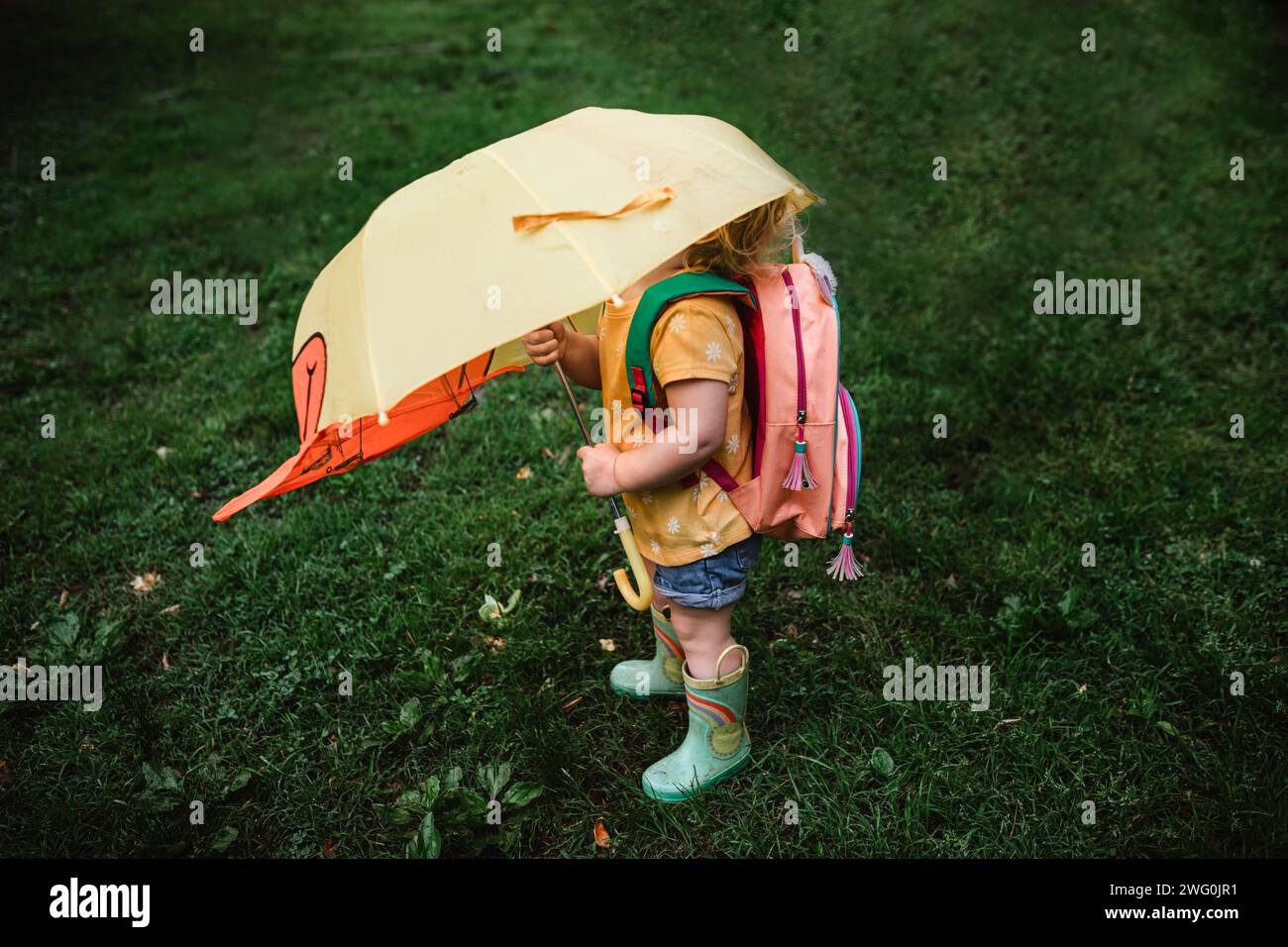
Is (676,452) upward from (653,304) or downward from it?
downward

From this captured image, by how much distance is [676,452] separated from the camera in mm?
2201

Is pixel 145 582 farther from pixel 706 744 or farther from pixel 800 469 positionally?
pixel 800 469

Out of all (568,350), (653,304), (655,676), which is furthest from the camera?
(655,676)

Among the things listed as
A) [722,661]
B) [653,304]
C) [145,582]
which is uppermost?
[653,304]

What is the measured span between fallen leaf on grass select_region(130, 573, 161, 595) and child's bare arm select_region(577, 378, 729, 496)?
2369 millimetres

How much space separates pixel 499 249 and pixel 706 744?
167 centimetres

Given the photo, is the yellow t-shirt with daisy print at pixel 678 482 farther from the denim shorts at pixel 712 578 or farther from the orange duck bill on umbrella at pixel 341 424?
the orange duck bill on umbrella at pixel 341 424

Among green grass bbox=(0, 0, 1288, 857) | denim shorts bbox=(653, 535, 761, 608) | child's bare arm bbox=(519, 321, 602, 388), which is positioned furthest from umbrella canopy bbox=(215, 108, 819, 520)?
green grass bbox=(0, 0, 1288, 857)

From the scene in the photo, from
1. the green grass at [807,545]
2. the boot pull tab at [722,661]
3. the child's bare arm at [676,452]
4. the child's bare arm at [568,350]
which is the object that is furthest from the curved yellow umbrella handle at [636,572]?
the green grass at [807,545]

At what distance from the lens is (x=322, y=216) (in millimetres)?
6488

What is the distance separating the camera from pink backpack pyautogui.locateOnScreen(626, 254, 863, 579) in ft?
7.17

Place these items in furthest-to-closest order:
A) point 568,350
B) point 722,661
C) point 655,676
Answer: point 655,676 < point 722,661 < point 568,350

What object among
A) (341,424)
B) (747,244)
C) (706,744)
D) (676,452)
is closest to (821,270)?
(747,244)

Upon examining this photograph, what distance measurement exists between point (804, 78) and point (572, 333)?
6549mm
